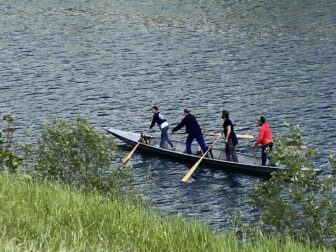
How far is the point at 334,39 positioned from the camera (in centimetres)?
7662

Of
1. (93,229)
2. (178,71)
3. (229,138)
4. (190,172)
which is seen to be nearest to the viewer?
(93,229)

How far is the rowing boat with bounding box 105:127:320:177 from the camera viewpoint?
3956 cm

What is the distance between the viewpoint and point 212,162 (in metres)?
41.3

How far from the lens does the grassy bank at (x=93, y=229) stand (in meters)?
11.7

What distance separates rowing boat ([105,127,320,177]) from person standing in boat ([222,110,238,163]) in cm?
47

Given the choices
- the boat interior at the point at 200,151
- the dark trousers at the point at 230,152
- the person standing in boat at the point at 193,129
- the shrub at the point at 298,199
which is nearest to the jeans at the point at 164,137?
the boat interior at the point at 200,151

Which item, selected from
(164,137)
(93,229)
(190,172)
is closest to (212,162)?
(190,172)

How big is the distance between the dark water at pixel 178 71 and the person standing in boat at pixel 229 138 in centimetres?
148

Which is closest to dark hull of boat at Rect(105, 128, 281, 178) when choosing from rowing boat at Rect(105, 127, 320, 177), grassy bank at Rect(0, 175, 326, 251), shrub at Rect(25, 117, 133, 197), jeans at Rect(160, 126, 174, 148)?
rowing boat at Rect(105, 127, 320, 177)

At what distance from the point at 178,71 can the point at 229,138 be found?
27350 millimetres

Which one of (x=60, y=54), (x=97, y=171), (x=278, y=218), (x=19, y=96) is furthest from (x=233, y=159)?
(x=60, y=54)

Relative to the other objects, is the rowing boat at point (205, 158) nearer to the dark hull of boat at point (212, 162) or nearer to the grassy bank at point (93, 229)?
the dark hull of boat at point (212, 162)

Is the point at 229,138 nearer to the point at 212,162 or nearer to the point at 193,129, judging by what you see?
the point at 212,162

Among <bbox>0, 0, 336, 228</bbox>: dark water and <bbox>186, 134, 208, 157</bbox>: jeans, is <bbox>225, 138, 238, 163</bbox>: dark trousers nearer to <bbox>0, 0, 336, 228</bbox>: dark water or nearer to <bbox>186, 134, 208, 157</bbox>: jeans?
<bbox>0, 0, 336, 228</bbox>: dark water
